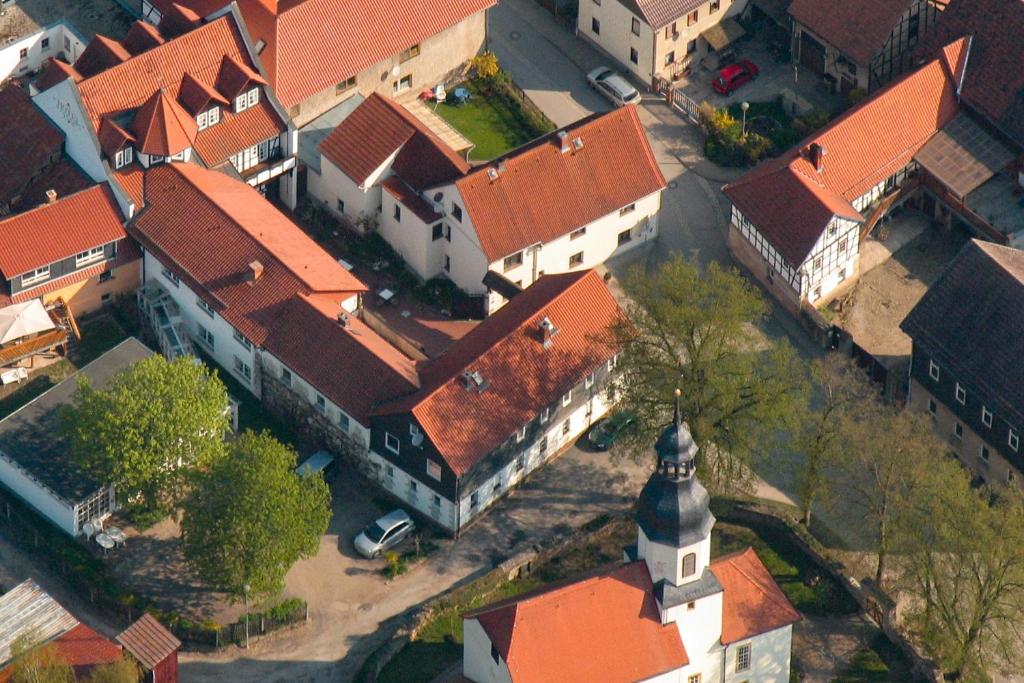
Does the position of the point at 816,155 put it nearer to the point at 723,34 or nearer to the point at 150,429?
the point at 723,34

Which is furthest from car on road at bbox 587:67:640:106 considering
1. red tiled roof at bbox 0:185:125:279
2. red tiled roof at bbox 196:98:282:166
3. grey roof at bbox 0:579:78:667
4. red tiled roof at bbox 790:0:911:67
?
grey roof at bbox 0:579:78:667

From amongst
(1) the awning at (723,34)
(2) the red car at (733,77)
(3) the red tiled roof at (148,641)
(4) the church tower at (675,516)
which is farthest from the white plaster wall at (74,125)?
(4) the church tower at (675,516)

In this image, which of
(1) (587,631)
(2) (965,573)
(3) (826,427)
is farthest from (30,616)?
(2) (965,573)

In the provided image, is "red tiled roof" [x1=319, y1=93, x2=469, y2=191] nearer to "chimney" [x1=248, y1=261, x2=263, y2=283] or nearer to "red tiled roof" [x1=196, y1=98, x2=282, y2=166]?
"red tiled roof" [x1=196, y1=98, x2=282, y2=166]

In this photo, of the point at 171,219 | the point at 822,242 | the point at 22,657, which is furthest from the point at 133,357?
the point at 822,242

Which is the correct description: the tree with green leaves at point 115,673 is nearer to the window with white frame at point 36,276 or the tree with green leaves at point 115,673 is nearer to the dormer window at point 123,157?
the window with white frame at point 36,276

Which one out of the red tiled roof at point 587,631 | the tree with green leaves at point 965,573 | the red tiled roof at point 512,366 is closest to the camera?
the red tiled roof at point 587,631

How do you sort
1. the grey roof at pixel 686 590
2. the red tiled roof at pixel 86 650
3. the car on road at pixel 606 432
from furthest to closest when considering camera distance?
the car on road at pixel 606 432 < the red tiled roof at pixel 86 650 < the grey roof at pixel 686 590

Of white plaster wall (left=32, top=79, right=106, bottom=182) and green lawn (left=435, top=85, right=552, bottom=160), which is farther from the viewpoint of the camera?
green lawn (left=435, top=85, right=552, bottom=160)
